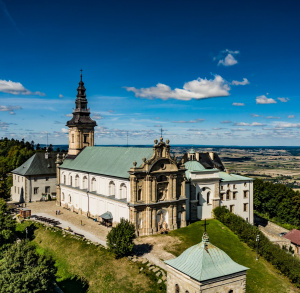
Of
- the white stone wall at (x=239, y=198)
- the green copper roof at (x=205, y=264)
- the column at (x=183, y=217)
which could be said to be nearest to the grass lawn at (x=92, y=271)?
the column at (x=183, y=217)

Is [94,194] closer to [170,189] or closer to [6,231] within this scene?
[170,189]

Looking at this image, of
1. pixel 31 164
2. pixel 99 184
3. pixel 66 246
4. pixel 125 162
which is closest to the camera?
pixel 66 246

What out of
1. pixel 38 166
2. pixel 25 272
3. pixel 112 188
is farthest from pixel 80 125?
pixel 25 272

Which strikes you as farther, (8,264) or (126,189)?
(126,189)

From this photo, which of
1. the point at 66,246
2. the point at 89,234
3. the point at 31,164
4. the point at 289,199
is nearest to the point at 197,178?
the point at 89,234

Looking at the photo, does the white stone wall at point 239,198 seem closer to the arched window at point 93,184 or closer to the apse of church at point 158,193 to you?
the apse of church at point 158,193

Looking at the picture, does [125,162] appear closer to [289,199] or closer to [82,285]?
[82,285]

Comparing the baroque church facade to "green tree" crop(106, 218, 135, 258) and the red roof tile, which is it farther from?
the red roof tile
